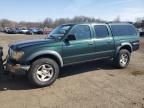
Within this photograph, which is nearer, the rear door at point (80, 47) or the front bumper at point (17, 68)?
the front bumper at point (17, 68)

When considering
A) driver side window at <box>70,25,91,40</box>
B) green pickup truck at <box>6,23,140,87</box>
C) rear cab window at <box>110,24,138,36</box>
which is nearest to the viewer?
green pickup truck at <box>6,23,140,87</box>

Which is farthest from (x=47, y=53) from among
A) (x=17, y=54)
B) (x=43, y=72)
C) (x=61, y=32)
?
(x=61, y=32)

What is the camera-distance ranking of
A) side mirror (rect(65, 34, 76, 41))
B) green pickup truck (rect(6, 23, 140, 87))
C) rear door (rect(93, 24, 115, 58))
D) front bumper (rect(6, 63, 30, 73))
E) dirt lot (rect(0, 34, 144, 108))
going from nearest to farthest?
dirt lot (rect(0, 34, 144, 108))
front bumper (rect(6, 63, 30, 73))
green pickup truck (rect(6, 23, 140, 87))
side mirror (rect(65, 34, 76, 41))
rear door (rect(93, 24, 115, 58))

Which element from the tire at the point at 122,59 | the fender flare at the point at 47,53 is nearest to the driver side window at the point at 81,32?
the fender flare at the point at 47,53

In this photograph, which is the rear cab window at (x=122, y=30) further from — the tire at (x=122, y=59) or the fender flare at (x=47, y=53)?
the fender flare at (x=47, y=53)

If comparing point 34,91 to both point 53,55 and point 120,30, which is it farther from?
point 120,30

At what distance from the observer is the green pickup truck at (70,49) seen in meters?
6.42

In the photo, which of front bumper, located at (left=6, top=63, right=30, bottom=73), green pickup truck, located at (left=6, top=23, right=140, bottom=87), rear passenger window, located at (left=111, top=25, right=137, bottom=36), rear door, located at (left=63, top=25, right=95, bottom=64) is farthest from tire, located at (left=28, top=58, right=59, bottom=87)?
rear passenger window, located at (left=111, top=25, right=137, bottom=36)

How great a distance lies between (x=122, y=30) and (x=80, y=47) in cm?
243

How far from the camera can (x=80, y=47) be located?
7.42 m

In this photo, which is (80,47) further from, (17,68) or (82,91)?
(17,68)

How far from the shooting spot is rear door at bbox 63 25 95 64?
716cm

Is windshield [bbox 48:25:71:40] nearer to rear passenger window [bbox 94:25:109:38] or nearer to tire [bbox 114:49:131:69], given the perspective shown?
rear passenger window [bbox 94:25:109:38]

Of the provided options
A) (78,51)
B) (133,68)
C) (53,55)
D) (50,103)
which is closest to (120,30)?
(133,68)
